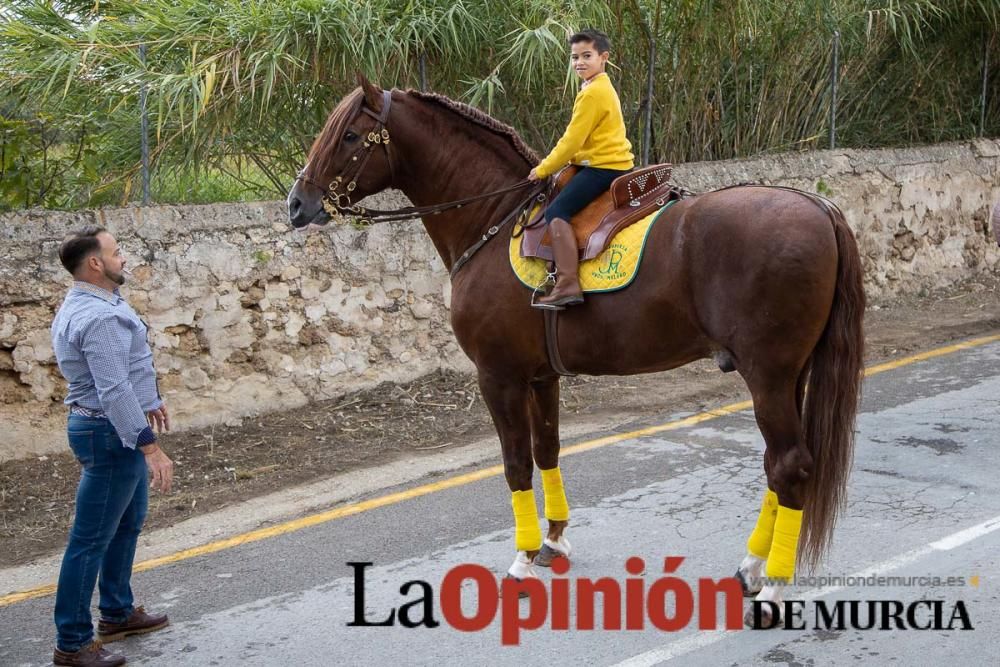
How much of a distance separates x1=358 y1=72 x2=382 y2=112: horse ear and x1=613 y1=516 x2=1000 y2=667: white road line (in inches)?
114

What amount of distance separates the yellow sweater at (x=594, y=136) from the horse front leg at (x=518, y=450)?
1.05m

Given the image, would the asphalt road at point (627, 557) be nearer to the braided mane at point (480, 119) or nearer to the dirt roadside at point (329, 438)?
the dirt roadside at point (329, 438)

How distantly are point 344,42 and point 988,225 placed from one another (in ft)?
27.4

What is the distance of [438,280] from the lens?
896cm

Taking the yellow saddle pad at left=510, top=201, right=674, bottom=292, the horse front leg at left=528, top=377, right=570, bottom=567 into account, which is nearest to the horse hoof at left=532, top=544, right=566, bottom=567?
the horse front leg at left=528, top=377, right=570, bottom=567

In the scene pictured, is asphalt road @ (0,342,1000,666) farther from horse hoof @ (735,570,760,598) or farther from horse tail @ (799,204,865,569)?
horse tail @ (799,204,865,569)

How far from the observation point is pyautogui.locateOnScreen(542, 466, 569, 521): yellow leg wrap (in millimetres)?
5562

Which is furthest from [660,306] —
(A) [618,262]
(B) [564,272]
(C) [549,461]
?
(C) [549,461]

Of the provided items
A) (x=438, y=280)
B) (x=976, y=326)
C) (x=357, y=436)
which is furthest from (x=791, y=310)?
(x=976, y=326)

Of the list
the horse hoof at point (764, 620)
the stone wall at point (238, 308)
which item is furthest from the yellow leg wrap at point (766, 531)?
the stone wall at point (238, 308)

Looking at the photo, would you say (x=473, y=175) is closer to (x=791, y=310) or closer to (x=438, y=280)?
(x=791, y=310)

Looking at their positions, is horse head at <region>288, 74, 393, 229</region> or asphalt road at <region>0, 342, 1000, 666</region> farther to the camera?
horse head at <region>288, 74, 393, 229</region>

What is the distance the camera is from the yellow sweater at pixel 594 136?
17.1ft

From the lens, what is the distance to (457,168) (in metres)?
5.62
